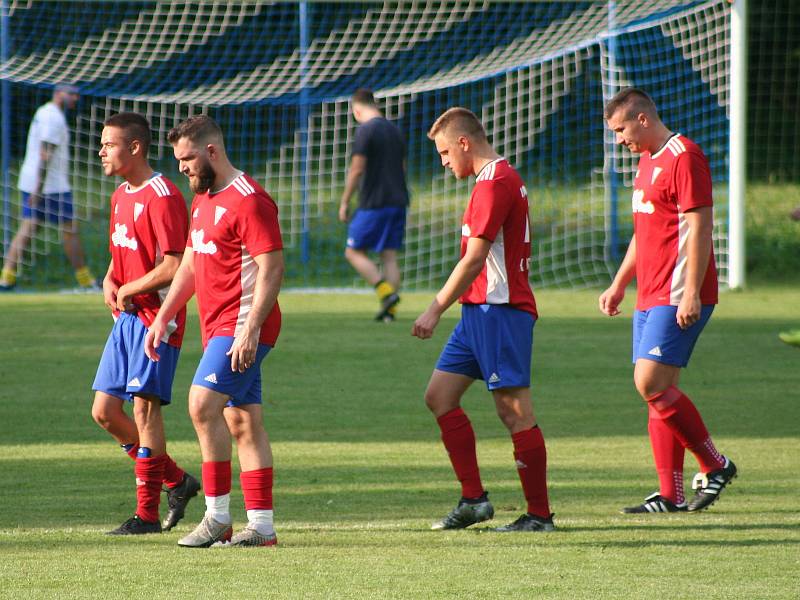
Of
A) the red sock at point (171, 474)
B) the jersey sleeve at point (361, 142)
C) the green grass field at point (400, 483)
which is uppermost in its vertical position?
the jersey sleeve at point (361, 142)

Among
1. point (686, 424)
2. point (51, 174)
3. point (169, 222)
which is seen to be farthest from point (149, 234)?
point (51, 174)

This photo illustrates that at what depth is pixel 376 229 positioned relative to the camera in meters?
13.5

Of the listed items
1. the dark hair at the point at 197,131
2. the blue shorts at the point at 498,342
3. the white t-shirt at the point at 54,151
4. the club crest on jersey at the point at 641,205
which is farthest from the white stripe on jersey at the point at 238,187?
the white t-shirt at the point at 54,151

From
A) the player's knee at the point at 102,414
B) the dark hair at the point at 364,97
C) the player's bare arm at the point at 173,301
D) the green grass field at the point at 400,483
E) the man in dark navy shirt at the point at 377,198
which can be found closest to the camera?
the green grass field at the point at 400,483

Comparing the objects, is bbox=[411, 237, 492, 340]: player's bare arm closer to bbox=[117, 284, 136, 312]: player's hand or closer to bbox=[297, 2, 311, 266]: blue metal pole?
bbox=[117, 284, 136, 312]: player's hand

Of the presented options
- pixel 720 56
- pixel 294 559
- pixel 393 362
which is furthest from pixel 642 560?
pixel 720 56

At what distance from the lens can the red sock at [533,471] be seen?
593cm

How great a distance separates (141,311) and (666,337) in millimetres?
2295

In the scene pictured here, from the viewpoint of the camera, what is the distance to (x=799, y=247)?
66.0 ft

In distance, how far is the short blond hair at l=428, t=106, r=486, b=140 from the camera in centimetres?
601

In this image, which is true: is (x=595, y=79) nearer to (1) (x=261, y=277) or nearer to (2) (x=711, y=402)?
(2) (x=711, y=402)

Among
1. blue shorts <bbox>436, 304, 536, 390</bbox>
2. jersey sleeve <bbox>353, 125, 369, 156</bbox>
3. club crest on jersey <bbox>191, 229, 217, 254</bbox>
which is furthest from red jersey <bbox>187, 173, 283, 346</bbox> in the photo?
jersey sleeve <bbox>353, 125, 369, 156</bbox>

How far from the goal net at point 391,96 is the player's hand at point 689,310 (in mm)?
→ 10486

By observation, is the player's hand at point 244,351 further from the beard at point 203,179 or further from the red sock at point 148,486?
the red sock at point 148,486
